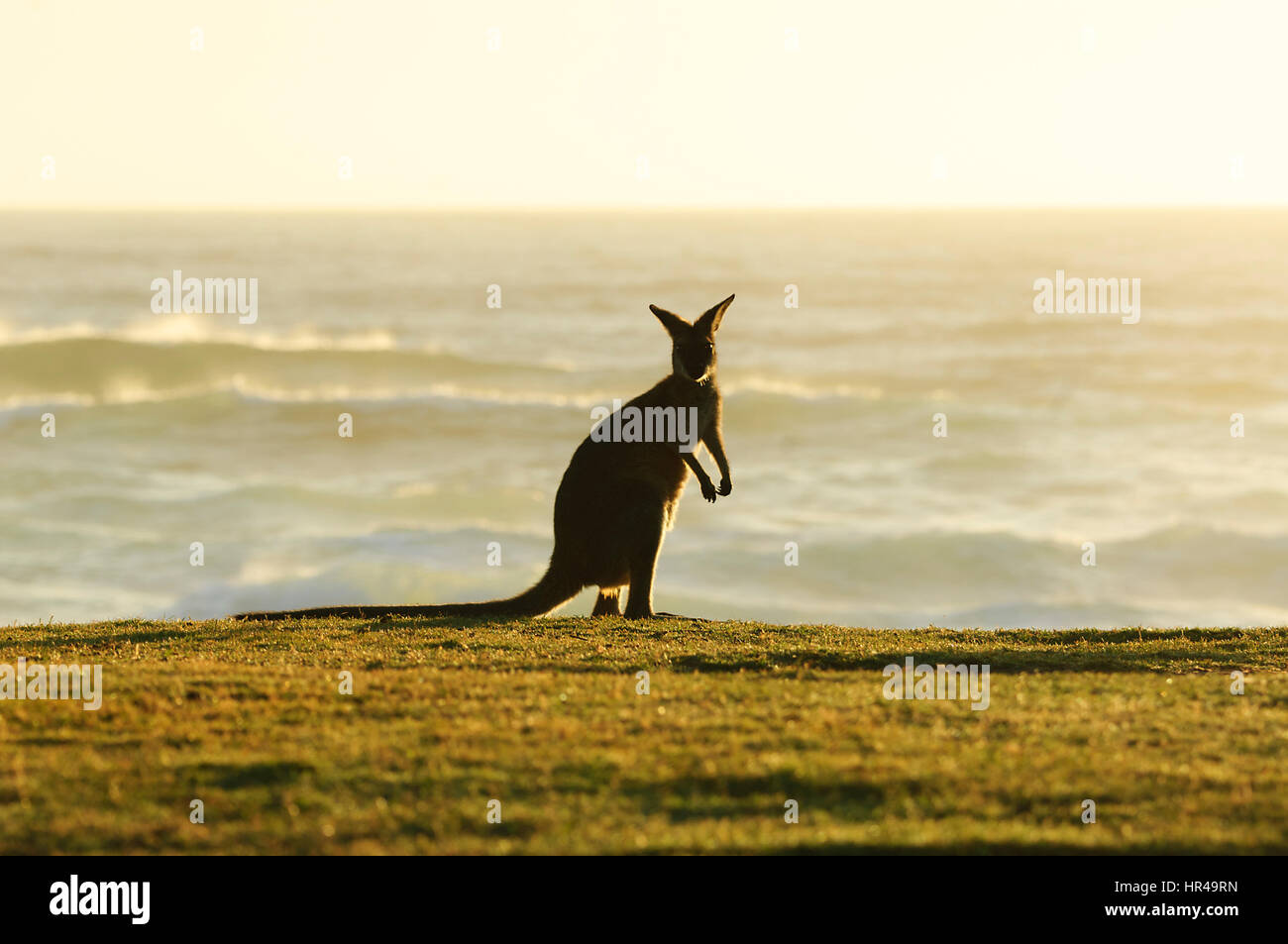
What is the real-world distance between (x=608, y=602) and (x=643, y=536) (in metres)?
1.33

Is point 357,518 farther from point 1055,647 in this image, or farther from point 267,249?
point 267,249

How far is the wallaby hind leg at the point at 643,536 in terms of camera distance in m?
12.0

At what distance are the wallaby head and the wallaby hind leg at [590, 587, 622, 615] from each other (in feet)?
7.55

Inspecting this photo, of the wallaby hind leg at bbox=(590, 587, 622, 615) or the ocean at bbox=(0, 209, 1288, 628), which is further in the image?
the ocean at bbox=(0, 209, 1288, 628)

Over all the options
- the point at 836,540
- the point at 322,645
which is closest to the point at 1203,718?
the point at 322,645

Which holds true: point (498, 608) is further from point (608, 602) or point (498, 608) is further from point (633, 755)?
point (633, 755)

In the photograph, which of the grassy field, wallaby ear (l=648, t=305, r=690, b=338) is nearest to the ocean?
wallaby ear (l=648, t=305, r=690, b=338)

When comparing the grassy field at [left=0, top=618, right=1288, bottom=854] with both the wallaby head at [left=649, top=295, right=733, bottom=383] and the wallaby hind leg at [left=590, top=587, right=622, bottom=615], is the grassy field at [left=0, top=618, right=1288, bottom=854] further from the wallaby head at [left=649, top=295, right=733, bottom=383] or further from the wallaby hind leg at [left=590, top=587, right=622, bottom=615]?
the wallaby head at [left=649, top=295, right=733, bottom=383]

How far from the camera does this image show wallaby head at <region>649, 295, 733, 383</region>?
39.0 feet

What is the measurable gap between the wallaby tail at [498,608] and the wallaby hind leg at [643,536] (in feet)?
2.25

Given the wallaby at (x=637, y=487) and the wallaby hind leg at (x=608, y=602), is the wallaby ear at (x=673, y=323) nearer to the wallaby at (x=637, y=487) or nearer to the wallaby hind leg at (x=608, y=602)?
the wallaby at (x=637, y=487)

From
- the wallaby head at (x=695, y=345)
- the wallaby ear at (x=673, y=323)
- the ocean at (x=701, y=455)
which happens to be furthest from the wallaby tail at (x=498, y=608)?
the ocean at (x=701, y=455)

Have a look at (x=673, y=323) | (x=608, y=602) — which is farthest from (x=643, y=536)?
(x=673, y=323)
